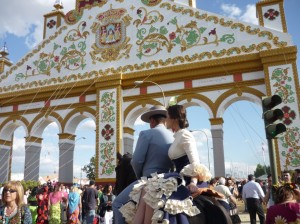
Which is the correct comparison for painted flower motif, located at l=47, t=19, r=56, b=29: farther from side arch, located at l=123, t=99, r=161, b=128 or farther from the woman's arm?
the woman's arm

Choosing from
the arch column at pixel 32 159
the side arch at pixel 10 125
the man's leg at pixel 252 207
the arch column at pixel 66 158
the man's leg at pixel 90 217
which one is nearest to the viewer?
the man's leg at pixel 252 207

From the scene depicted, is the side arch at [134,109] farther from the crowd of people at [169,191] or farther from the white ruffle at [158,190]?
the white ruffle at [158,190]

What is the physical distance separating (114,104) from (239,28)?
22.1 feet

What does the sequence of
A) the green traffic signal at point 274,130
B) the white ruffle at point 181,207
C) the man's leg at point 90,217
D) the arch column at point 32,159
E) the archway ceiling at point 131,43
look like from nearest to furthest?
the white ruffle at point 181,207
the green traffic signal at point 274,130
the man's leg at point 90,217
the archway ceiling at point 131,43
the arch column at point 32,159

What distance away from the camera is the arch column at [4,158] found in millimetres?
18531

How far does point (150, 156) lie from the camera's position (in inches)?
152

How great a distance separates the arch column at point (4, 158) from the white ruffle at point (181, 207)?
17648 millimetres

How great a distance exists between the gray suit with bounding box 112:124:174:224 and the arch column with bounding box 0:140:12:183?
16.8m

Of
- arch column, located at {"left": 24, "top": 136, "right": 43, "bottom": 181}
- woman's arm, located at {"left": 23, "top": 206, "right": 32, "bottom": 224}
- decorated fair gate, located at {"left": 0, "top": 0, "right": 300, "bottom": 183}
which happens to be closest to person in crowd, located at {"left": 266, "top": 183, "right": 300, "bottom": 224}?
woman's arm, located at {"left": 23, "top": 206, "right": 32, "bottom": 224}

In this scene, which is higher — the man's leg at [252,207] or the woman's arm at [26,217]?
the woman's arm at [26,217]

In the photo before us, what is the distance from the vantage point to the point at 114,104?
1581cm

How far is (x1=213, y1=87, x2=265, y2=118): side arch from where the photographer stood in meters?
13.9

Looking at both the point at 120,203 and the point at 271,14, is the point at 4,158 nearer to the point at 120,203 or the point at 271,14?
the point at 271,14

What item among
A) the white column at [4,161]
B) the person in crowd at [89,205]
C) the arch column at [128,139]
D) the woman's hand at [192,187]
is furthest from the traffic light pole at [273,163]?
the white column at [4,161]
